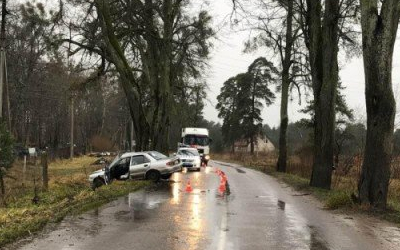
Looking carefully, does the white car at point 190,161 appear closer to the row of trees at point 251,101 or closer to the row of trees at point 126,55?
the row of trees at point 126,55

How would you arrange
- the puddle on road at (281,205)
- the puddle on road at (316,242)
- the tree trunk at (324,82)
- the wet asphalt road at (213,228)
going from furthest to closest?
the tree trunk at (324,82) < the puddle on road at (281,205) < the wet asphalt road at (213,228) < the puddle on road at (316,242)

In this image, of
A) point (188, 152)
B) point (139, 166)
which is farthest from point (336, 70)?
point (188, 152)

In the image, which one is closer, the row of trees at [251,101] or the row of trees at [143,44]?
the row of trees at [143,44]

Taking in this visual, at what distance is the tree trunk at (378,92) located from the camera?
1432cm

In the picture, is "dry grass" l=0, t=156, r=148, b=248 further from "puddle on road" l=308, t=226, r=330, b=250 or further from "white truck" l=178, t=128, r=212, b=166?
"white truck" l=178, t=128, r=212, b=166

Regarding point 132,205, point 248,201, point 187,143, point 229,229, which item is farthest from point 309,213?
point 187,143

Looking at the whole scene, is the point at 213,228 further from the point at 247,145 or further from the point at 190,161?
the point at 247,145

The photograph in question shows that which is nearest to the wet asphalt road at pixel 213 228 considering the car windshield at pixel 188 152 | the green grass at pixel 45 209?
the green grass at pixel 45 209

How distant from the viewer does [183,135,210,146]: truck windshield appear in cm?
4861

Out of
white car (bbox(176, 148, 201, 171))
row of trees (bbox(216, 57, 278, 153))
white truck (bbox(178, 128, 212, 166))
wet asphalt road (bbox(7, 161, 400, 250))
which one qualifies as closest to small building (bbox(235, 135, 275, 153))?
row of trees (bbox(216, 57, 278, 153))

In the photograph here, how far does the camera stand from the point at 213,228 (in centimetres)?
1112

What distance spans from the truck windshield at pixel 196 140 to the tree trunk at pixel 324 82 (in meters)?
26.7

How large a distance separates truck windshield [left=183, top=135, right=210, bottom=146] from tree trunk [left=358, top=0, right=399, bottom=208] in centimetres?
3413

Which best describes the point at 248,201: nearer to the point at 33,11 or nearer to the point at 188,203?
the point at 188,203
